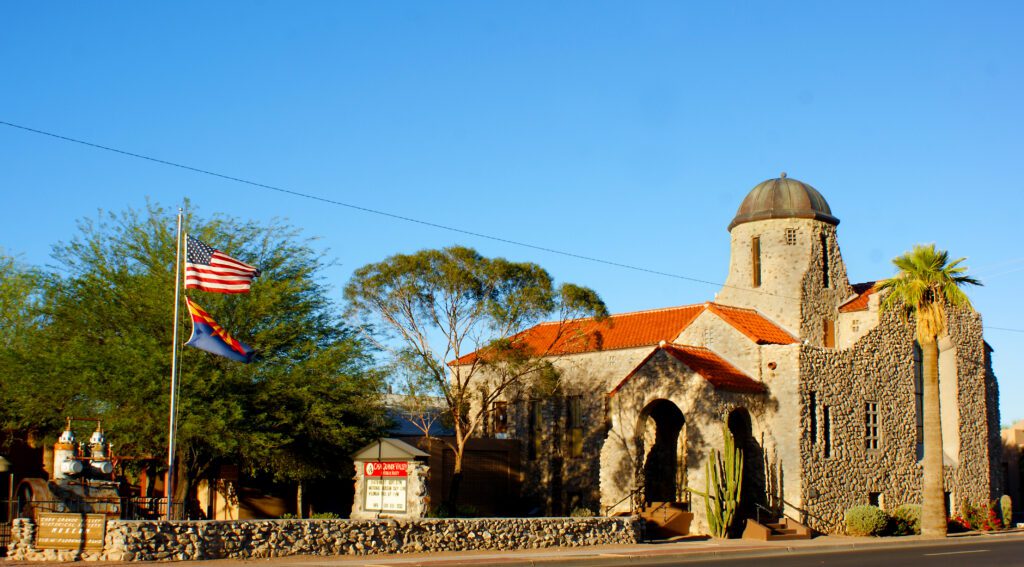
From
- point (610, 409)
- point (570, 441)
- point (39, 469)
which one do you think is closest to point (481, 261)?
point (610, 409)

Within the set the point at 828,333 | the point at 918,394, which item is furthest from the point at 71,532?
the point at 918,394

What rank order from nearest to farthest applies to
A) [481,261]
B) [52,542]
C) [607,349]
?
[52,542]
[481,261]
[607,349]

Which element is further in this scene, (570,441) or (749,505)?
(570,441)

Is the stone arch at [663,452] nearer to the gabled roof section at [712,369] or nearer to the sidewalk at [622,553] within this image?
the gabled roof section at [712,369]

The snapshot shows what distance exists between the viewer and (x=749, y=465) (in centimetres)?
3691

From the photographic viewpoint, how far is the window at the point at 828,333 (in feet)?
135

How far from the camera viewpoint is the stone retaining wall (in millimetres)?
20422

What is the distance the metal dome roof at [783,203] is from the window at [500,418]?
13.1 metres

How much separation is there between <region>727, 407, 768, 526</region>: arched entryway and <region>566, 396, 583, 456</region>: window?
24.2 ft

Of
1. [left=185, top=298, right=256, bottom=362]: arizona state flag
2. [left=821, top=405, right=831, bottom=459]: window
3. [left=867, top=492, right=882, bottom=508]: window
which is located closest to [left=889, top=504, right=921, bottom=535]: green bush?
[left=867, top=492, right=882, bottom=508]: window

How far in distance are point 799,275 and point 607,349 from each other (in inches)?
337

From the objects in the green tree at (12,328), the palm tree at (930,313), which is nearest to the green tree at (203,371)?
the green tree at (12,328)

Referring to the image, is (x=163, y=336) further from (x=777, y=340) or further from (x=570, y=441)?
(x=777, y=340)

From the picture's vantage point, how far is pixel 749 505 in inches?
1446
